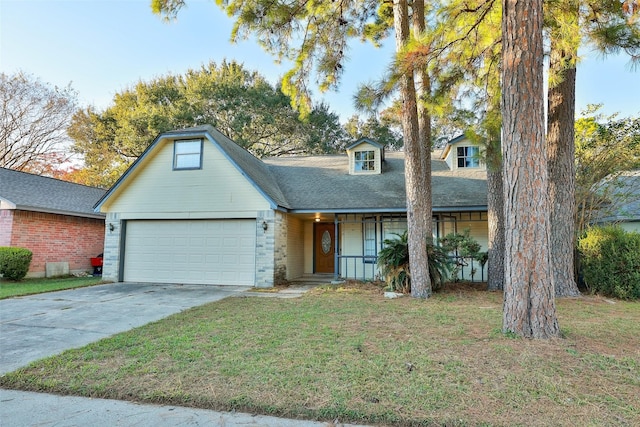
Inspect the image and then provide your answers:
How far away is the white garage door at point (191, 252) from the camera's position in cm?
1085

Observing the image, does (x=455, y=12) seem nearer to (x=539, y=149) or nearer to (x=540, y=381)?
(x=539, y=149)

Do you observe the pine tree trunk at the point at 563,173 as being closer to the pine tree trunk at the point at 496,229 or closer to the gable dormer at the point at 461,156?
the pine tree trunk at the point at 496,229

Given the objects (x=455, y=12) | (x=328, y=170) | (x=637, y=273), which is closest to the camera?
(x=455, y=12)

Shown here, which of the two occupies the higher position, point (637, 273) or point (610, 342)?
point (637, 273)

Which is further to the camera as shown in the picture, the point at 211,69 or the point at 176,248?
the point at 211,69

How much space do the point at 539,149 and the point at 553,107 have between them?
15.9ft

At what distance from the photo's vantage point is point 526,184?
4.47 metres

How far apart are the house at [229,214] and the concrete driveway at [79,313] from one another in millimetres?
1141

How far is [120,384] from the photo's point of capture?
10.4 ft

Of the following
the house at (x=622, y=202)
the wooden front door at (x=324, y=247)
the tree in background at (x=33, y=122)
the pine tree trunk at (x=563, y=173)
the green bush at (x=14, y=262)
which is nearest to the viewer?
the pine tree trunk at (x=563, y=173)

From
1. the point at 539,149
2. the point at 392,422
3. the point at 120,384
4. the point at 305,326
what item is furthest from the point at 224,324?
the point at 539,149

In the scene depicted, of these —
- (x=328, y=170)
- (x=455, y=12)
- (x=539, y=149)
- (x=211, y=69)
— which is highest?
(x=211, y=69)

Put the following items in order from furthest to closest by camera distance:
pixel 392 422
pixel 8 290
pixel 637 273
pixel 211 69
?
1. pixel 211 69
2. pixel 8 290
3. pixel 637 273
4. pixel 392 422

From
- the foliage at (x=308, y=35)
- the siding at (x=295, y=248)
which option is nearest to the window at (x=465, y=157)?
the foliage at (x=308, y=35)
